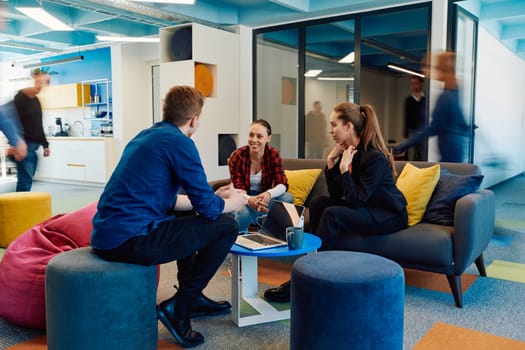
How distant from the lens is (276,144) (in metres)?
7.26

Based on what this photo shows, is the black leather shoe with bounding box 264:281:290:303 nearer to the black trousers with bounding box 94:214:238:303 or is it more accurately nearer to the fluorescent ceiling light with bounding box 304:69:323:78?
the black trousers with bounding box 94:214:238:303

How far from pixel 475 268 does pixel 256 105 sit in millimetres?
4027

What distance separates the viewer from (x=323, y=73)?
23.3 feet

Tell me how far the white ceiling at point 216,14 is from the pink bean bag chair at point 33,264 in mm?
3589

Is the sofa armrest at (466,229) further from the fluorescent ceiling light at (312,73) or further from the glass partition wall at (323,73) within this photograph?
the fluorescent ceiling light at (312,73)

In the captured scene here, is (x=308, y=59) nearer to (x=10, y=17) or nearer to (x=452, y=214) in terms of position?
(x=452, y=214)

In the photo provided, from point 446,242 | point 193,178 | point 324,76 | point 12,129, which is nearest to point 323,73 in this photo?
point 324,76

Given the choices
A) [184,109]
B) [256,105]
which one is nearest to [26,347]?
[184,109]

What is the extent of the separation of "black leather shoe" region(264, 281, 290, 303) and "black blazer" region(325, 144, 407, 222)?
2.11ft

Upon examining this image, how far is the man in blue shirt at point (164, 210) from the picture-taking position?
77.6 inches

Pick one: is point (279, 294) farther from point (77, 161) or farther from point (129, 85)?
point (77, 161)

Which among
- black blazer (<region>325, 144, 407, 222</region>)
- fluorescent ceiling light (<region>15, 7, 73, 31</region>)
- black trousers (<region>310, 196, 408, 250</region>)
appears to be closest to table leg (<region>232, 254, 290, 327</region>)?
black trousers (<region>310, 196, 408, 250</region>)

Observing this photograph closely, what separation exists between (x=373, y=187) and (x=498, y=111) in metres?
4.08

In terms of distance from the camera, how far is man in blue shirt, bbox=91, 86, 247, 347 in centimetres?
197
